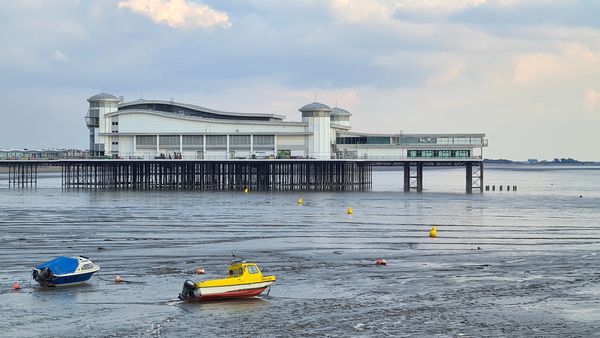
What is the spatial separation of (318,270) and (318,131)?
82.1 meters

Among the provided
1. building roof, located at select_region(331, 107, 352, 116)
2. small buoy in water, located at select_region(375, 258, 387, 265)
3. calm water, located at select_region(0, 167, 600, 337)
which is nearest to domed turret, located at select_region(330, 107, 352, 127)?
building roof, located at select_region(331, 107, 352, 116)

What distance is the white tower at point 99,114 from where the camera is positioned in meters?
137

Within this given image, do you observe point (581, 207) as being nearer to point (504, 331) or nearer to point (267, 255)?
point (267, 255)

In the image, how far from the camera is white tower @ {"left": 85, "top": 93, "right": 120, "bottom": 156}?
13712cm

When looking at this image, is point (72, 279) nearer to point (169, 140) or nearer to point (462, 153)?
point (169, 140)

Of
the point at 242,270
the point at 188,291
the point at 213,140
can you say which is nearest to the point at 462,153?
the point at 213,140

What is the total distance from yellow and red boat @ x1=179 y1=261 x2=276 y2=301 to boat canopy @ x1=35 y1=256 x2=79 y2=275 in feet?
21.3

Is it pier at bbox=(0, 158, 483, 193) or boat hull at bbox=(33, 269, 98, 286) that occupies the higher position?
pier at bbox=(0, 158, 483, 193)

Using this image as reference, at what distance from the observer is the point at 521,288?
45.8 meters

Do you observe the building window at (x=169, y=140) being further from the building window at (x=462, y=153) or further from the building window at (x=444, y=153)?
the building window at (x=462, y=153)

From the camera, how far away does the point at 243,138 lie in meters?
133

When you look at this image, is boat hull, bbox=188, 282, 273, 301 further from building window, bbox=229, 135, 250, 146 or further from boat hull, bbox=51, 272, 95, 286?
building window, bbox=229, 135, 250, 146

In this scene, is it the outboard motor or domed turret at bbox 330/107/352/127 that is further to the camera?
domed turret at bbox 330/107/352/127

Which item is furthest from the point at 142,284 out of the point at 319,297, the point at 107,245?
the point at 107,245
